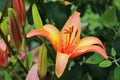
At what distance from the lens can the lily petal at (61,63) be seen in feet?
2.71

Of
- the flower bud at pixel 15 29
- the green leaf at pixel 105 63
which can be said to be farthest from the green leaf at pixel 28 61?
the green leaf at pixel 105 63

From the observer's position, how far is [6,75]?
1.00 metres

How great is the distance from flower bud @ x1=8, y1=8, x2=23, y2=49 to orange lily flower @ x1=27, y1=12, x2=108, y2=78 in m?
0.06

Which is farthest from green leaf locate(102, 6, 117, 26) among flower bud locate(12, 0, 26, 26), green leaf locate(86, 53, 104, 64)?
flower bud locate(12, 0, 26, 26)

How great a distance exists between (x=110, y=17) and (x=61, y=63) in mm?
367

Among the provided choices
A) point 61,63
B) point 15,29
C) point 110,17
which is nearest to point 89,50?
point 61,63

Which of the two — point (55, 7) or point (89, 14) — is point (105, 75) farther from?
point (89, 14)

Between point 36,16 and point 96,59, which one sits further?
point 96,59

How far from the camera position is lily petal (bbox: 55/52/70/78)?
826 mm

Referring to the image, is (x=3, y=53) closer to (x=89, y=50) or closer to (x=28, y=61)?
(x=28, y=61)

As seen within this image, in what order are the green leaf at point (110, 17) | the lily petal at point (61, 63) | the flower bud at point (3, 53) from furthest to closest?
the green leaf at point (110, 17)
the flower bud at point (3, 53)
the lily petal at point (61, 63)

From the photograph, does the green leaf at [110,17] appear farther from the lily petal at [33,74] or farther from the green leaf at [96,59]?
the lily petal at [33,74]

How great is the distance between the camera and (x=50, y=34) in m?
0.91

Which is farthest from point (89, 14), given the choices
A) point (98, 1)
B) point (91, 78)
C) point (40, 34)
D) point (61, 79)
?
point (40, 34)
